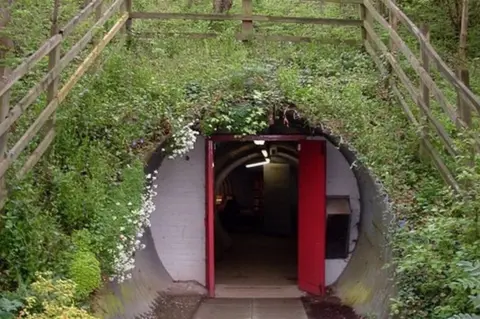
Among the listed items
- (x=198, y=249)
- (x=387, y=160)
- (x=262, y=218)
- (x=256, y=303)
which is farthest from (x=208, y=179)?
(x=262, y=218)

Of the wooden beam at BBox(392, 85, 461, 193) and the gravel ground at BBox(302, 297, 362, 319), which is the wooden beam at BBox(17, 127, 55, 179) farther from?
the gravel ground at BBox(302, 297, 362, 319)

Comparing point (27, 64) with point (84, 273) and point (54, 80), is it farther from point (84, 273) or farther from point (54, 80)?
point (84, 273)

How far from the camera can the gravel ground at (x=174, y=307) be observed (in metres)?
8.86

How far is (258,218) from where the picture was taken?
22.5m

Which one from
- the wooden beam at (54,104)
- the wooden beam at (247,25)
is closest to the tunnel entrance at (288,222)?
the wooden beam at (247,25)

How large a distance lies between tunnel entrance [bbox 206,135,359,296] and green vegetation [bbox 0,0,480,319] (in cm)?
154

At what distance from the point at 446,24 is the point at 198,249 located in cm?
612

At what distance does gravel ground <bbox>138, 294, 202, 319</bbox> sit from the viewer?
8859 millimetres

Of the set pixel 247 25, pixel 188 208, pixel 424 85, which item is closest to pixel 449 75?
pixel 424 85

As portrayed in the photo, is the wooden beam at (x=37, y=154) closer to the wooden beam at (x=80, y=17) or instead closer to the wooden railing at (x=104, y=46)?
the wooden railing at (x=104, y=46)

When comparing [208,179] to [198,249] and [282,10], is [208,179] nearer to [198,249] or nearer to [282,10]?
[198,249]

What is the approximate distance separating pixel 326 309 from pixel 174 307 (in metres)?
2.28

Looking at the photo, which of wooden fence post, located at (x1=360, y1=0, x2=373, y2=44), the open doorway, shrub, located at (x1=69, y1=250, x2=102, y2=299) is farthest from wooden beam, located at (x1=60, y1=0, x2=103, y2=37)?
the open doorway

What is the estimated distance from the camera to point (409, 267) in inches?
206
